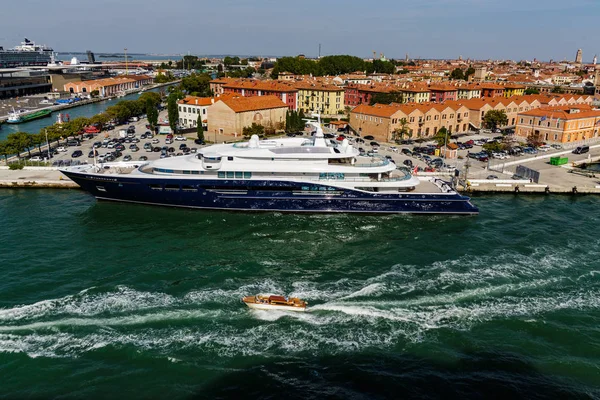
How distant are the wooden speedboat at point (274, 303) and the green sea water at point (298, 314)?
0.31 meters

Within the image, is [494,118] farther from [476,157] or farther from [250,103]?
[250,103]

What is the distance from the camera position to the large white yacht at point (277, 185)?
105ft

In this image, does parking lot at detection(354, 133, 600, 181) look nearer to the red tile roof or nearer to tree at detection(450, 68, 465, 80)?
the red tile roof

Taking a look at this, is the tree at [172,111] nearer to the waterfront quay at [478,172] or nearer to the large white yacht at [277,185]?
the waterfront quay at [478,172]

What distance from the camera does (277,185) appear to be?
32094 millimetres

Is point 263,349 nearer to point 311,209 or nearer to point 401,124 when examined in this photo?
point 311,209

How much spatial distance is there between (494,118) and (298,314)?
58.3 m

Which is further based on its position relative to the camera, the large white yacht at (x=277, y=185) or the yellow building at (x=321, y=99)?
the yellow building at (x=321, y=99)

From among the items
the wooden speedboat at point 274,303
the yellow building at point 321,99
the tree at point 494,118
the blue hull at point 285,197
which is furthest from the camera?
the yellow building at point 321,99

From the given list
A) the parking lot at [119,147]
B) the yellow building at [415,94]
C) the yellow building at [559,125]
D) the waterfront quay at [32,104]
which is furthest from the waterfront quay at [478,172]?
the waterfront quay at [32,104]

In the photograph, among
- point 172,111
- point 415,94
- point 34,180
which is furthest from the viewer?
point 415,94

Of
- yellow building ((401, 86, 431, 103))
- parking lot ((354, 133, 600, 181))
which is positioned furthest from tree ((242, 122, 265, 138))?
yellow building ((401, 86, 431, 103))

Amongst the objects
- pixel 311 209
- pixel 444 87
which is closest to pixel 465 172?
pixel 311 209

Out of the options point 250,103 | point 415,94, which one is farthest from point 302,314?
point 415,94
